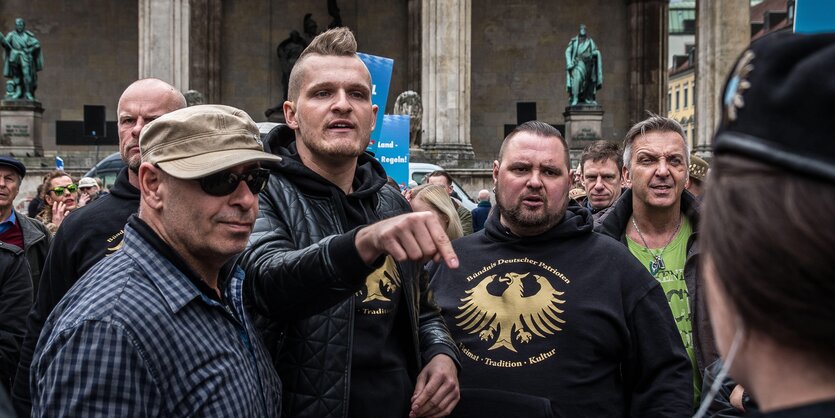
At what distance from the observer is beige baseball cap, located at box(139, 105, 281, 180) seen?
2.56 m

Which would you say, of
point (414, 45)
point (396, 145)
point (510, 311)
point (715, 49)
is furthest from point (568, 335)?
point (414, 45)

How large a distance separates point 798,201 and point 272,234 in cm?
205

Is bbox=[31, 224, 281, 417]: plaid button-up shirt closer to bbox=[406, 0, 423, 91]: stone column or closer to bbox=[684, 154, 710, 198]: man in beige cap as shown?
bbox=[684, 154, 710, 198]: man in beige cap

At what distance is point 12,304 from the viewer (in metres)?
4.89

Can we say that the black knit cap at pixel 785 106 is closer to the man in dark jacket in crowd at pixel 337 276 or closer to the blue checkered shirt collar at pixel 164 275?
the man in dark jacket in crowd at pixel 337 276

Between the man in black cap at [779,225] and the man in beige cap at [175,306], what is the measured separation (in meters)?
1.41

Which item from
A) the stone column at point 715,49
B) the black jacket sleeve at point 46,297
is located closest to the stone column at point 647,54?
the stone column at point 715,49

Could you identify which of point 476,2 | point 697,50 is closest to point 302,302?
point 697,50

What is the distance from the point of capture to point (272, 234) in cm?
302

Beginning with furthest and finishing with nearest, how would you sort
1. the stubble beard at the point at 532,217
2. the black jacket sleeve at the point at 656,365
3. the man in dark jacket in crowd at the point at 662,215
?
the man in dark jacket in crowd at the point at 662,215, the stubble beard at the point at 532,217, the black jacket sleeve at the point at 656,365

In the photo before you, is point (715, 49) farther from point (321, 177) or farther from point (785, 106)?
point (785, 106)

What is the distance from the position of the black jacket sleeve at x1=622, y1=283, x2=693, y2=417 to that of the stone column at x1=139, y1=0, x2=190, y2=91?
20682 millimetres

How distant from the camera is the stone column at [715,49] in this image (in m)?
24.9

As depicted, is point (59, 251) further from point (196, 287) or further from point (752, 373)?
point (752, 373)
